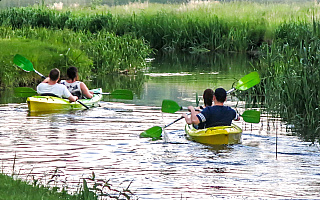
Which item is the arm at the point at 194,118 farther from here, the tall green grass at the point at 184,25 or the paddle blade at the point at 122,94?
the tall green grass at the point at 184,25

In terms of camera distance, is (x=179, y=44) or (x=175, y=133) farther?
(x=179, y=44)

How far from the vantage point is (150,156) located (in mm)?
10766

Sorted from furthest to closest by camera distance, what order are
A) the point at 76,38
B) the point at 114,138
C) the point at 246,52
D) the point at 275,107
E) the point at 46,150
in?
the point at 246,52, the point at 76,38, the point at 275,107, the point at 114,138, the point at 46,150

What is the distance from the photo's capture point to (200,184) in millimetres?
8875

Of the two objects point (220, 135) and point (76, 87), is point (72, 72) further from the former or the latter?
point (220, 135)

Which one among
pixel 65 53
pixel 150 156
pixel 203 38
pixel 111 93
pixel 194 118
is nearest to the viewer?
pixel 150 156

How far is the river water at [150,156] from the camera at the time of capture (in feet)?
28.6

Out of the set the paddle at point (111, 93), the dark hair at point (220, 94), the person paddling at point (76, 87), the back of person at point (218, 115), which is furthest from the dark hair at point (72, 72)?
the dark hair at point (220, 94)

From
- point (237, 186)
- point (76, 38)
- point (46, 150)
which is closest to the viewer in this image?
point (237, 186)

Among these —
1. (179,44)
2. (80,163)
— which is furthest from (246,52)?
(80,163)

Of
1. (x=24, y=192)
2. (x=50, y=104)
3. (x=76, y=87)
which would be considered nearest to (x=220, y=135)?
(x=24, y=192)

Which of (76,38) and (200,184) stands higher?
(76,38)

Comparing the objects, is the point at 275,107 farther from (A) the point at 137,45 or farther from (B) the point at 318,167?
(A) the point at 137,45

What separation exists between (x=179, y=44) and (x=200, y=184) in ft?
83.1
